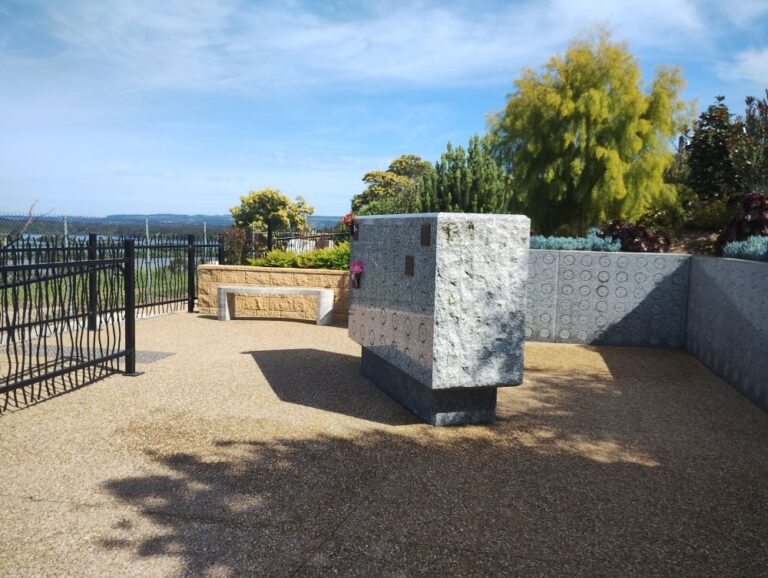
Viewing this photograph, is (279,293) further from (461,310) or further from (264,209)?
(264,209)

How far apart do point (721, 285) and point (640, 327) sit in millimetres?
1997

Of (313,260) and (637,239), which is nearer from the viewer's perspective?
A: (637,239)

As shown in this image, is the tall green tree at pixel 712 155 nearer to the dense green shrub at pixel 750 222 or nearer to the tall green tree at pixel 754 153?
the tall green tree at pixel 754 153

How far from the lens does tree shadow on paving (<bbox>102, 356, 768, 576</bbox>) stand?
3.25 metres

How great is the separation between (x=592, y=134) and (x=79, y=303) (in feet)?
51.4

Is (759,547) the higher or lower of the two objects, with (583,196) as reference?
lower

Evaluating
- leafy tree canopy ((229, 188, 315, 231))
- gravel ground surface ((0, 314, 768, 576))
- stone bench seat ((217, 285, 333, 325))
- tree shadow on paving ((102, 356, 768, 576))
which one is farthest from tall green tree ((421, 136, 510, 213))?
leafy tree canopy ((229, 188, 315, 231))

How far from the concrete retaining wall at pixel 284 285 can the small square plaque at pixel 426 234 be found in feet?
20.2

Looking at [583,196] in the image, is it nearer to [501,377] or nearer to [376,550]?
[501,377]

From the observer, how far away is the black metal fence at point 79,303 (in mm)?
6016

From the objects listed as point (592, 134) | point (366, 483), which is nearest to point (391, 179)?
point (592, 134)

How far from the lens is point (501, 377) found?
5.36 metres

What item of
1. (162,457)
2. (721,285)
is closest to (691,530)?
(162,457)

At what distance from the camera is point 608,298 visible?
10109 mm
